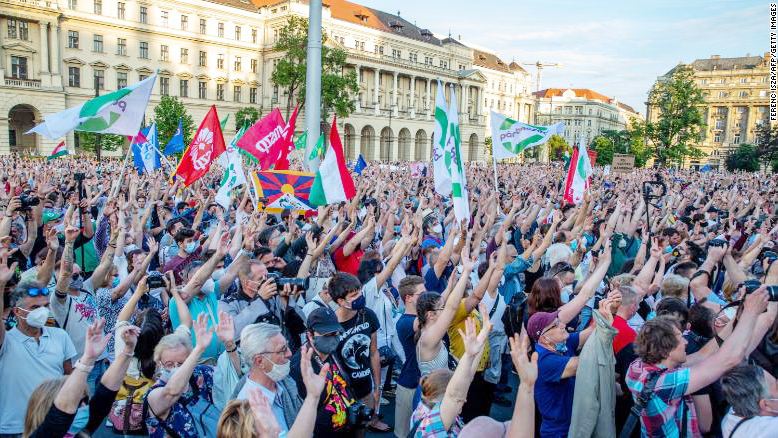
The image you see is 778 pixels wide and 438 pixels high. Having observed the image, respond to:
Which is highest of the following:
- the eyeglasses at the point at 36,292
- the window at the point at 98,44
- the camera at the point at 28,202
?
the window at the point at 98,44

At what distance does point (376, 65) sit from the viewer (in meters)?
62.8

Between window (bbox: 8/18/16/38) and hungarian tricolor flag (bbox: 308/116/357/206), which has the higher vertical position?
window (bbox: 8/18/16/38)

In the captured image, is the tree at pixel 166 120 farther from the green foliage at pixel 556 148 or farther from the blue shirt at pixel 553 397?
the green foliage at pixel 556 148

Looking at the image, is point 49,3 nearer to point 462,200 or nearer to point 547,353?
point 462,200

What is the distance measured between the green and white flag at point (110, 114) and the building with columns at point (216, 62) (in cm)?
2678

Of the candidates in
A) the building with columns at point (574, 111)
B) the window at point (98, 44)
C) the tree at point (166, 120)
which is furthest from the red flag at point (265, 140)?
the building with columns at point (574, 111)

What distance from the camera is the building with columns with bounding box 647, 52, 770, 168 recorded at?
279 feet

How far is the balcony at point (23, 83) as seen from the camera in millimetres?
42994

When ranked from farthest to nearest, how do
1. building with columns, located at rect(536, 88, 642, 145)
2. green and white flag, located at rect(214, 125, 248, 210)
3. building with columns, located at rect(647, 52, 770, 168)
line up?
building with columns, located at rect(536, 88, 642, 145) < building with columns, located at rect(647, 52, 770, 168) < green and white flag, located at rect(214, 125, 248, 210)

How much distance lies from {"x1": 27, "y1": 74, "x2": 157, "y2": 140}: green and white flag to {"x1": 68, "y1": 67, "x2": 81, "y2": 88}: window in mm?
46582

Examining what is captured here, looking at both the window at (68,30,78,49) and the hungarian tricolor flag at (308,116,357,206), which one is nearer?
the hungarian tricolor flag at (308,116,357,206)

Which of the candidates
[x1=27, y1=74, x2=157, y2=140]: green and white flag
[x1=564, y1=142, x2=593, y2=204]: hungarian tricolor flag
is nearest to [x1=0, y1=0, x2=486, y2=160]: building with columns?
[x1=564, y1=142, x2=593, y2=204]: hungarian tricolor flag

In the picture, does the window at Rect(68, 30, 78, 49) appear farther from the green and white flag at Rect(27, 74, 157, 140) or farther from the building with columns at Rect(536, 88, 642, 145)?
the building with columns at Rect(536, 88, 642, 145)

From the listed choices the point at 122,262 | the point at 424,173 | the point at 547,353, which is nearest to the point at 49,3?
the point at 424,173
